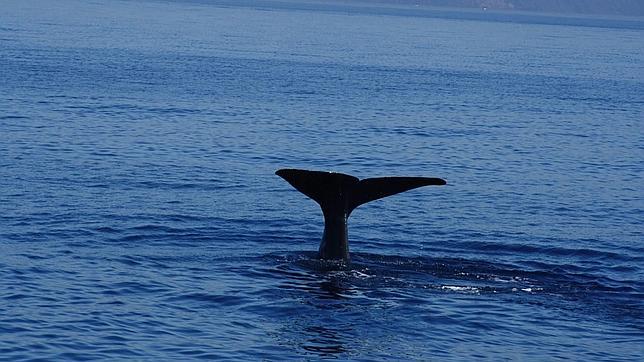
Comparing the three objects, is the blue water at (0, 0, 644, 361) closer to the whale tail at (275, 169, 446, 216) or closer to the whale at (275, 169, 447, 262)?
the whale at (275, 169, 447, 262)

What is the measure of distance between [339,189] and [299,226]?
5213 millimetres

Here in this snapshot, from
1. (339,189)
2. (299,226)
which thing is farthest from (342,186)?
(299,226)

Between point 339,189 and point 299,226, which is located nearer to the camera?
point 339,189

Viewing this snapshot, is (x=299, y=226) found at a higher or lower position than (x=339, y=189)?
lower

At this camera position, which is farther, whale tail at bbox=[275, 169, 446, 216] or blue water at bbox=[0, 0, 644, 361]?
whale tail at bbox=[275, 169, 446, 216]

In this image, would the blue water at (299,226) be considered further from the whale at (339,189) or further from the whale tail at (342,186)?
the whale tail at (342,186)

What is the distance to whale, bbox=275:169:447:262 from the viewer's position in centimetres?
1652

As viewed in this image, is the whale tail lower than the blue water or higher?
higher

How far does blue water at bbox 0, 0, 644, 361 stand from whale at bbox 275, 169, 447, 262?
3.01 ft

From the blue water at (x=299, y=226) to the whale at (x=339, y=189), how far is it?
917 millimetres

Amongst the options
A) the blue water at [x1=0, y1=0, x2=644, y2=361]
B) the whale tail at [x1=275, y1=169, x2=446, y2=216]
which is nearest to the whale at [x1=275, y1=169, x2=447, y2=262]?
the whale tail at [x1=275, y1=169, x2=446, y2=216]

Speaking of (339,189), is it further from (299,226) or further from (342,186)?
(299,226)

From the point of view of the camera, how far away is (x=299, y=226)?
22.1 meters

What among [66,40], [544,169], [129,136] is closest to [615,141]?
[544,169]
